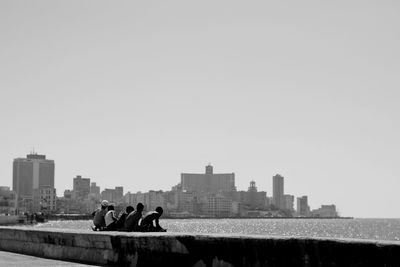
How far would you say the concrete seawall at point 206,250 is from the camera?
6.26 meters

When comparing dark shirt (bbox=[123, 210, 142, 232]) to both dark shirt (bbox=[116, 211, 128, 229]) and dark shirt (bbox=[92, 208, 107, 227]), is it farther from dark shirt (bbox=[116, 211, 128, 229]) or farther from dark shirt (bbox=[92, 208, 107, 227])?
dark shirt (bbox=[92, 208, 107, 227])

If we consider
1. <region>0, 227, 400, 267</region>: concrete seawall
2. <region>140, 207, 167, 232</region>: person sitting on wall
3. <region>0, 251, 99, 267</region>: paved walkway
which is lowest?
<region>0, 251, 99, 267</region>: paved walkway

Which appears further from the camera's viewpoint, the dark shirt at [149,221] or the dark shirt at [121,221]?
the dark shirt at [121,221]

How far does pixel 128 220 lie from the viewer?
39.9 feet

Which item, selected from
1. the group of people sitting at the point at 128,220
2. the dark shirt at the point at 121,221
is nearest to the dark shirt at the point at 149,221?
the group of people sitting at the point at 128,220

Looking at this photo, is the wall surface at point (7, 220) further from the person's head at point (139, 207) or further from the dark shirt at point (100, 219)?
the person's head at point (139, 207)

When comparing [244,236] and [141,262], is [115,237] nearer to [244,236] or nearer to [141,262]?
[141,262]

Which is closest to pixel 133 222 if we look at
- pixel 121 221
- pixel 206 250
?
pixel 121 221

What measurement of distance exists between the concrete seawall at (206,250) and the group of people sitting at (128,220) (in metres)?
1.41

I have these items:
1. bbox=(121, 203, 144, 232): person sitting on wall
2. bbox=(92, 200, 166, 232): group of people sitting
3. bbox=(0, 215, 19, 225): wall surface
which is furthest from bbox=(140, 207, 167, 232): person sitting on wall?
bbox=(0, 215, 19, 225): wall surface

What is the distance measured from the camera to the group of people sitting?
39.5ft

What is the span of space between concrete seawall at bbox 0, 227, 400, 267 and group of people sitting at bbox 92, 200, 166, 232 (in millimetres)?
1407

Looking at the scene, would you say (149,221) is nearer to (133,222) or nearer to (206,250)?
(133,222)

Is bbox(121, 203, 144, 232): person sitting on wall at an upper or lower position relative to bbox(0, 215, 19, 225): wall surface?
upper
